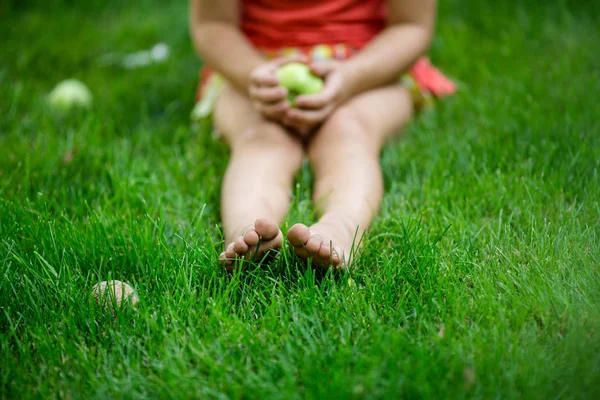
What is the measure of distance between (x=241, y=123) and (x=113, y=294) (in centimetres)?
82

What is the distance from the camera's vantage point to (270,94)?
1785 mm

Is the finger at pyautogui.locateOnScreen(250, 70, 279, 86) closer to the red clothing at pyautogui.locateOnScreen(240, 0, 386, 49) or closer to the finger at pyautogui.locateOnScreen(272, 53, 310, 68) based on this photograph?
the finger at pyautogui.locateOnScreen(272, 53, 310, 68)

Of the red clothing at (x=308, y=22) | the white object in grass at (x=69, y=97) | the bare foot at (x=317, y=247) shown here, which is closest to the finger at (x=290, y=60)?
the red clothing at (x=308, y=22)

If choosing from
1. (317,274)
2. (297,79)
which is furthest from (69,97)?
(317,274)

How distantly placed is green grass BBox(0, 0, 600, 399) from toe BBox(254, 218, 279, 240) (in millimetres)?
110

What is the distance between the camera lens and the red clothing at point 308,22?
7.11 feet

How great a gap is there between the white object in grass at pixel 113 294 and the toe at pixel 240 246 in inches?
9.8

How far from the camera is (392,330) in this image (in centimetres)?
122

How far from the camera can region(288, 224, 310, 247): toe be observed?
1.32 m

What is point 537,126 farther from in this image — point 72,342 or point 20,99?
point 20,99

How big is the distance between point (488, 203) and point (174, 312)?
0.93 meters

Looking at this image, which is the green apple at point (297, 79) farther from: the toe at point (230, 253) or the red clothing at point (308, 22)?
the toe at point (230, 253)

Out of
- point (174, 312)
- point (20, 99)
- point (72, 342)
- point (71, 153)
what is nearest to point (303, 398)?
point (174, 312)

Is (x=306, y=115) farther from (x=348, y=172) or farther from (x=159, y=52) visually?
(x=159, y=52)
